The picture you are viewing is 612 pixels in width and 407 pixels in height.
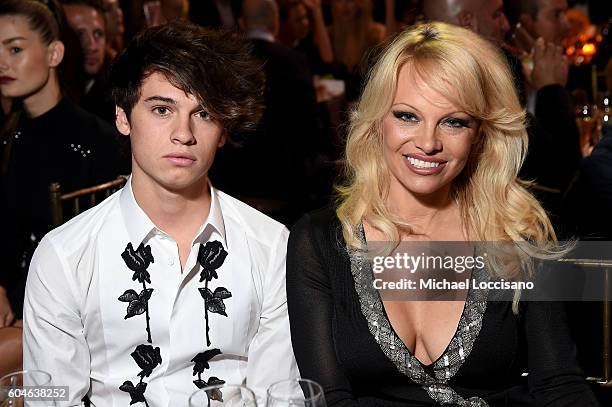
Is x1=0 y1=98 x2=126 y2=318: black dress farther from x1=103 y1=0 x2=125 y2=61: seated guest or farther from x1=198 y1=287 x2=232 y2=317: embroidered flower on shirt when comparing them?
x1=103 y1=0 x2=125 y2=61: seated guest

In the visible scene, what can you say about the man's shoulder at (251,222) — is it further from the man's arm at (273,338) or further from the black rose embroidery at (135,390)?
the black rose embroidery at (135,390)

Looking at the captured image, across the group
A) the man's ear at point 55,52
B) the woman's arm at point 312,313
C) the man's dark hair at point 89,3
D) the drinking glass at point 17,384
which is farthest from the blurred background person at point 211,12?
the drinking glass at point 17,384

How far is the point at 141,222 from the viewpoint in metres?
2.06

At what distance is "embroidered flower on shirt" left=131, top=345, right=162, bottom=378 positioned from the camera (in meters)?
2.03

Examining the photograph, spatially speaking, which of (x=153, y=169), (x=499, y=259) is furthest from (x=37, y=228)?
(x=499, y=259)

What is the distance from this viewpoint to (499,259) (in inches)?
81.3

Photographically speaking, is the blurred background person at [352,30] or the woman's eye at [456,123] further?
the blurred background person at [352,30]

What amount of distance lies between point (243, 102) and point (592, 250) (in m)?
1.01

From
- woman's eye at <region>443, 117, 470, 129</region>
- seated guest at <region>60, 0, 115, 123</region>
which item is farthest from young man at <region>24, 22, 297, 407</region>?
seated guest at <region>60, 0, 115, 123</region>

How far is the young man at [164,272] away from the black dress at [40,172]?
3.82 ft

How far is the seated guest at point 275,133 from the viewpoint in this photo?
453 centimetres

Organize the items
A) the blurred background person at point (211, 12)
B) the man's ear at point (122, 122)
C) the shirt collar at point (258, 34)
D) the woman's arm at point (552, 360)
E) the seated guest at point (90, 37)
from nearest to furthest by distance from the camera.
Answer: the woman's arm at point (552, 360) → the man's ear at point (122, 122) → the seated guest at point (90, 37) → the shirt collar at point (258, 34) → the blurred background person at point (211, 12)

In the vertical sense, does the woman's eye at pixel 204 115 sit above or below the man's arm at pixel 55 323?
above

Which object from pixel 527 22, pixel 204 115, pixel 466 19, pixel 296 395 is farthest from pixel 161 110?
pixel 527 22
